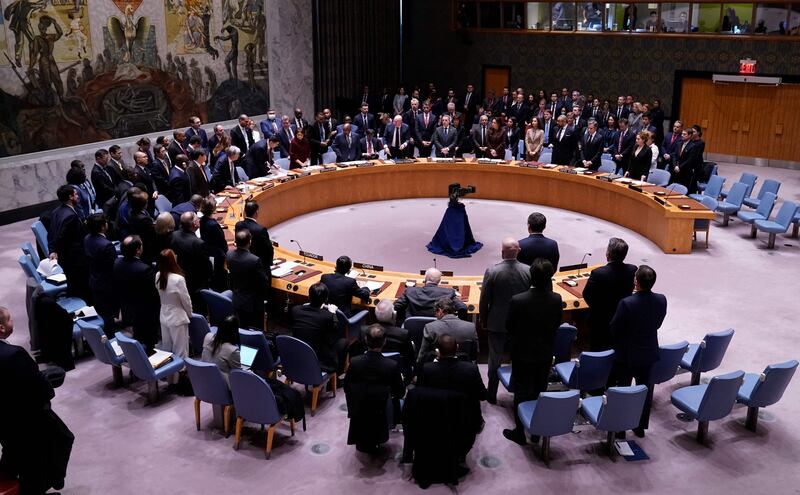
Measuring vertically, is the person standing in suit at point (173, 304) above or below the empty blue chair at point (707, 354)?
above

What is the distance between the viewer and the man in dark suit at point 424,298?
23.0 feet

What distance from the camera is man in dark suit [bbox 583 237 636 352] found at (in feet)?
21.5

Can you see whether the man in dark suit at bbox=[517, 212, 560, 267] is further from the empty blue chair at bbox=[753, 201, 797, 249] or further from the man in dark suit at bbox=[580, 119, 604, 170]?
the man in dark suit at bbox=[580, 119, 604, 170]

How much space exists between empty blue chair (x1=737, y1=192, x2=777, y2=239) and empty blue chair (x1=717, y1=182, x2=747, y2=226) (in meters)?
0.24

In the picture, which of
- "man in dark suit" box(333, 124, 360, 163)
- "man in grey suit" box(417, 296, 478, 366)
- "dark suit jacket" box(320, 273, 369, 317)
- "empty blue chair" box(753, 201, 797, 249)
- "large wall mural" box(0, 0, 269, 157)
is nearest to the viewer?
"man in grey suit" box(417, 296, 478, 366)

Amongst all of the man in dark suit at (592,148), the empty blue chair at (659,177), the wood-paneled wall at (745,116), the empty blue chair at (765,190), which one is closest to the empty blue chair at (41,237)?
the man in dark suit at (592,148)

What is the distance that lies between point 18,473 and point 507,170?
35.1 feet

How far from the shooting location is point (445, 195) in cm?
1498

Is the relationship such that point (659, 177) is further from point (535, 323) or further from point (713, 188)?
point (535, 323)

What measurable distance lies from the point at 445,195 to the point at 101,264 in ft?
27.9

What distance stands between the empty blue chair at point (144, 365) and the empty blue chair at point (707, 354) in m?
4.72

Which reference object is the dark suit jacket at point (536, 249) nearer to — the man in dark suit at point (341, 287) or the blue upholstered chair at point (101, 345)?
the man in dark suit at point (341, 287)

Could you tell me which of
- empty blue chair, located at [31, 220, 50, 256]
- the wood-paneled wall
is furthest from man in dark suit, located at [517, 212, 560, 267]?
the wood-paneled wall

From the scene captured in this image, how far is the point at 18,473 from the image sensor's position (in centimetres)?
517
